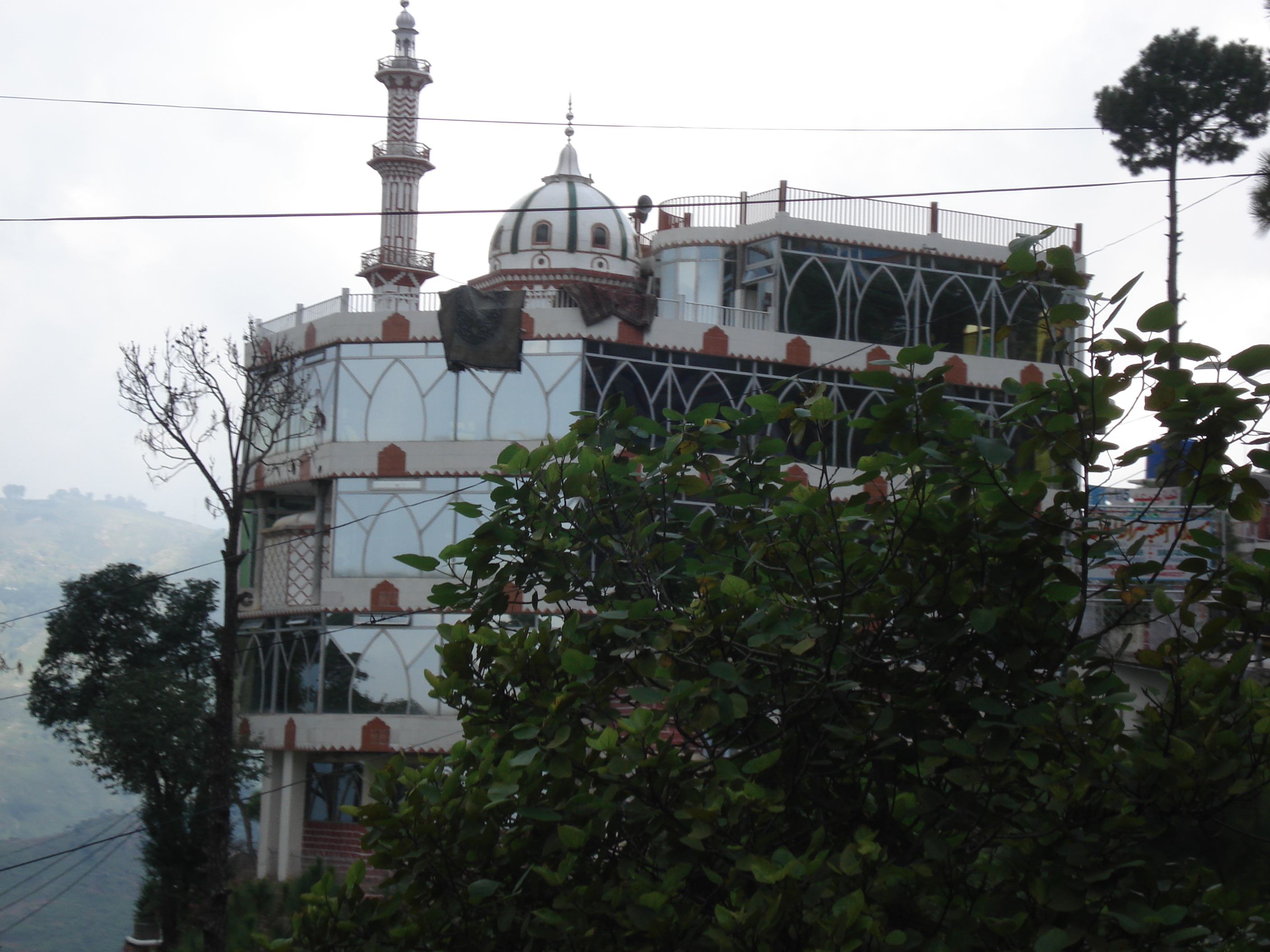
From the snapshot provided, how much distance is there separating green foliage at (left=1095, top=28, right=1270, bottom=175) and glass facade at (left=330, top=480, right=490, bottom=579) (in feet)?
59.6

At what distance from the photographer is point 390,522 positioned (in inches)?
979

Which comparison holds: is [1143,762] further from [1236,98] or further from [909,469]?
[1236,98]

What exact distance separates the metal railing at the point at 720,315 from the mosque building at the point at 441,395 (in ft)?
0.18

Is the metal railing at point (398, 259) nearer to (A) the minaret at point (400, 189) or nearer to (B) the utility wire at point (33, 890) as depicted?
(A) the minaret at point (400, 189)

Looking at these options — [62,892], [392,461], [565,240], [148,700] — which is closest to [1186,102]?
[565,240]

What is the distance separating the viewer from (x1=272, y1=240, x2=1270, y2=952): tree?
14.3 feet

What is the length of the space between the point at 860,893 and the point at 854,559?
1.71 m

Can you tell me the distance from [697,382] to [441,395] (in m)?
5.13

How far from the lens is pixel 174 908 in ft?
87.2

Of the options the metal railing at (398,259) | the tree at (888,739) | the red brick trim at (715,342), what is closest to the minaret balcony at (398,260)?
the metal railing at (398,259)

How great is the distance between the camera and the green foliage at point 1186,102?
29.8 meters

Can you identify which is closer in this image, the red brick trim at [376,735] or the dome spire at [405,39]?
the red brick trim at [376,735]

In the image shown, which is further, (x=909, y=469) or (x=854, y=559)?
(x=854, y=559)

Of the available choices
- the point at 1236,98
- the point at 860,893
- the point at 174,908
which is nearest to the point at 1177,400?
the point at 860,893
